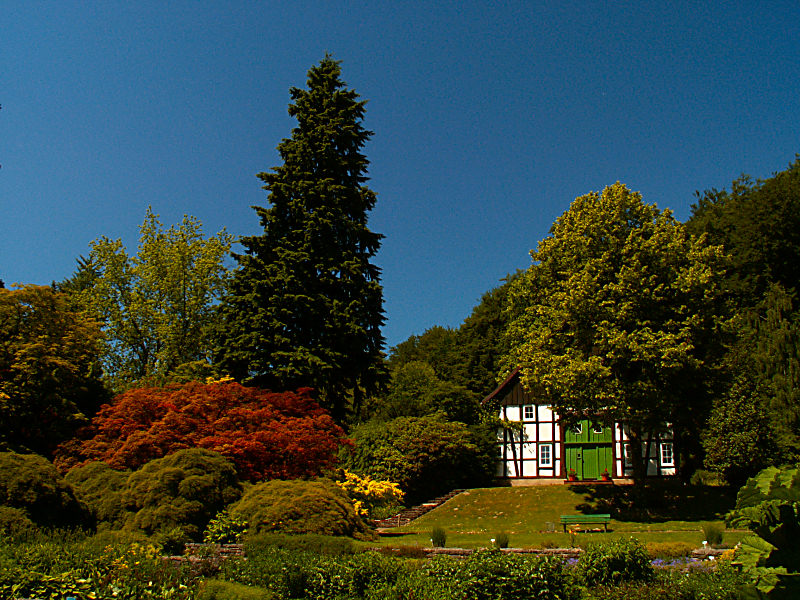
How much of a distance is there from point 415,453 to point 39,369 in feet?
54.9

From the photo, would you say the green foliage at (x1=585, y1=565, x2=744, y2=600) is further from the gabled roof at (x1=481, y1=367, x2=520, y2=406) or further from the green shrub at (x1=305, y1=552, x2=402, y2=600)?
the gabled roof at (x1=481, y1=367, x2=520, y2=406)

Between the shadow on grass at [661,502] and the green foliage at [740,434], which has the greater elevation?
the green foliage at [740,434]

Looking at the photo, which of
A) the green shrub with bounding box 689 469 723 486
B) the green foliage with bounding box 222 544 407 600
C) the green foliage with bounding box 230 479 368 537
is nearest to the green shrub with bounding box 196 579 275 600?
the green foliage with bounding box 222 544 407 600

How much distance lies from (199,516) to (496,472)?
23835mm

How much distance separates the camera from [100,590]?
8.55m

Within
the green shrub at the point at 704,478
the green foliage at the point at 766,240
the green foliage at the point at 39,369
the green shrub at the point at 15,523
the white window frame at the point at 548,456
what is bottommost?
the green shrub at the point at 15,523

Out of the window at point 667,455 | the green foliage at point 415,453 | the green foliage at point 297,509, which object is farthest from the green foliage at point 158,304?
the window at point 667,455

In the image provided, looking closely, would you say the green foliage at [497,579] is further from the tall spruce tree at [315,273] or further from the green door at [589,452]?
the green door at [589,452]

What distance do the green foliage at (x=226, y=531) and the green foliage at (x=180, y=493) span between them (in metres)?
0.32

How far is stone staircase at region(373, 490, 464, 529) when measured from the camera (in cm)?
2567

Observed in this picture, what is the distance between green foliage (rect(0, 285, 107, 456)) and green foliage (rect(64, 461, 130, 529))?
282 centimetres

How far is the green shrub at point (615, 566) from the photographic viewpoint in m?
10.3

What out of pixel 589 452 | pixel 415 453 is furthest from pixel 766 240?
pixel 415 453

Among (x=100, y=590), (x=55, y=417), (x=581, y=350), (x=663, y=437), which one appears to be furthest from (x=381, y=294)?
(x=663, y=437)
